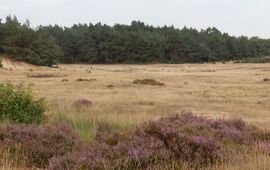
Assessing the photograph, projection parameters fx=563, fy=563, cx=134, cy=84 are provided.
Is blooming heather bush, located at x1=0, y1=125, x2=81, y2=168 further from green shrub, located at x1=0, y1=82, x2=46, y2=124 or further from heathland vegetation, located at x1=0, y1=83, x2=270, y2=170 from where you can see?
green shrub, located at x1=0, y1=82, x2=46, y2=124

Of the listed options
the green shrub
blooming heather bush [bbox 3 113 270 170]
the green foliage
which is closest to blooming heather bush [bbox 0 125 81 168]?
blooming heather bush [bbox 3 113 270 170]

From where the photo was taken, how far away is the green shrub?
14.3 metres

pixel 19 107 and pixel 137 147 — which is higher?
pixel 137 147

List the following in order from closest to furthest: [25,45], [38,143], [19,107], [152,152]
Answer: [152,152]
[38,143]
[19,107]
[25,45]

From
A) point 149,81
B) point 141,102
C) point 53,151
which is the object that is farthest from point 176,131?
point 149,81

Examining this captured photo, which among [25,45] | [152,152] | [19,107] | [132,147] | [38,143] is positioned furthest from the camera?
[25,45]

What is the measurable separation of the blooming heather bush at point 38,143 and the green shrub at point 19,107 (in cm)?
353

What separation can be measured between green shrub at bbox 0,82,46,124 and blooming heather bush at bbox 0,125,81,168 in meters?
3.53

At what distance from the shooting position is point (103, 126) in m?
14.7

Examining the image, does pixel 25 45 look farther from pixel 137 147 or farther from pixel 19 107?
pixel 137 147

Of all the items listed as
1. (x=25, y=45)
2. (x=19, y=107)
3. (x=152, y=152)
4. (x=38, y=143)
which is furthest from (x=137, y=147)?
(x=25, y=45)

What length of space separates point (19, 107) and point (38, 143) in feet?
17.0

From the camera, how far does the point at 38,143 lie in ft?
31.7

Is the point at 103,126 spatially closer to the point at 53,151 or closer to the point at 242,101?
the point at 53,151
